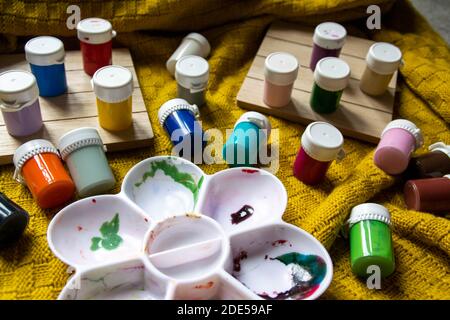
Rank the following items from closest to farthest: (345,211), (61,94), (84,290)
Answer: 1. (84,290)
2. (345,211)
3. (61,94)

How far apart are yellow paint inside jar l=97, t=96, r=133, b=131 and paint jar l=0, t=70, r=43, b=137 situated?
0.36 feet

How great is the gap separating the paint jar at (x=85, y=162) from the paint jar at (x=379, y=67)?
56 cm

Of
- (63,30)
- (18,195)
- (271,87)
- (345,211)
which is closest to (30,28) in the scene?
(63,30)

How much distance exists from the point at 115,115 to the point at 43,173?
0.18 metres

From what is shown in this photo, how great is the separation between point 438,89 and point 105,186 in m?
0.71

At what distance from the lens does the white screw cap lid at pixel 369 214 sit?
0.81m

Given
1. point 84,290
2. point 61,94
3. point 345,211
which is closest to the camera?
point 84,290

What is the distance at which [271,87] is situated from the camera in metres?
1.02

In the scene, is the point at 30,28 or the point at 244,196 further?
the point at 30,28

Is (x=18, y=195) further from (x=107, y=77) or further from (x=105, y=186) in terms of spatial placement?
(x=107, y=77)

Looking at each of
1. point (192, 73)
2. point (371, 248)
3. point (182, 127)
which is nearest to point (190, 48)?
point (192, 73)

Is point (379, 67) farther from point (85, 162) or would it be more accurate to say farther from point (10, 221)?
point (10, 221)

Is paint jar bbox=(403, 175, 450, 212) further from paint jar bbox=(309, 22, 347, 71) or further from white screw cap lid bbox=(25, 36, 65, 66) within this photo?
white screw cap lid bbox=(25, 36, 65, 66)

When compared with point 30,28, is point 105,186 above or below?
below
